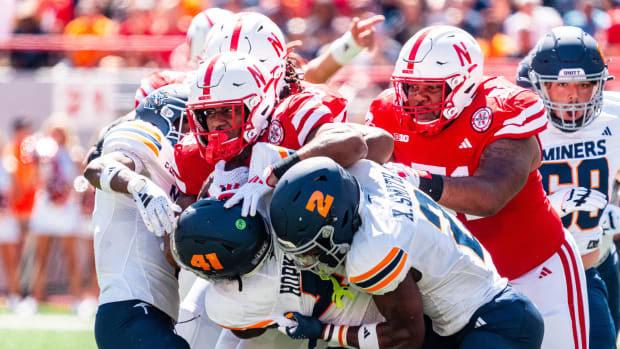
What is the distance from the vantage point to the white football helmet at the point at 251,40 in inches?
170

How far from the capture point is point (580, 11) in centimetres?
930

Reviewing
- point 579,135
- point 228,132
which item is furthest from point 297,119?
point 579,135

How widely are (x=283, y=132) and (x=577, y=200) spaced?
159 cm

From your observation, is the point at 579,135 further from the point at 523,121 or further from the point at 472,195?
the point at 472,195

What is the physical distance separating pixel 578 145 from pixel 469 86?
3.00 feet

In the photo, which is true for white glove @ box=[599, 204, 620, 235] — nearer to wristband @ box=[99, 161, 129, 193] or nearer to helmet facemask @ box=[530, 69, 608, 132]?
helmet facemask @ box=[530, 69, 608, 132]

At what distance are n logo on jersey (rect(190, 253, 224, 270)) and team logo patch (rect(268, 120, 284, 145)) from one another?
0.66 meters

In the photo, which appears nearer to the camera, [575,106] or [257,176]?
[257,176]

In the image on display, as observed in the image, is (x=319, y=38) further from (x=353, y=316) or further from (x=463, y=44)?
(x=353, y=316)

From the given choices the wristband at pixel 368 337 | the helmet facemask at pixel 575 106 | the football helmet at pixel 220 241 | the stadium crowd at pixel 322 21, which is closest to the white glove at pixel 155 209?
the football helmet at pixel 220 241

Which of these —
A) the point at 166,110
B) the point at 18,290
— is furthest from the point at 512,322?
the point at 18,290

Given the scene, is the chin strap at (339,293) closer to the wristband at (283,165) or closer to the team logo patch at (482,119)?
the wristband at (283,165)

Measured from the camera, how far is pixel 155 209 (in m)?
3.42

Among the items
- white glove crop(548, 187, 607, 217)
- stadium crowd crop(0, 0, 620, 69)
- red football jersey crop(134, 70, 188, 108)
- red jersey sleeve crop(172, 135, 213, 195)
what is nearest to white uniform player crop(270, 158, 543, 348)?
red jersey sleeve crop(172, 135, 213, 195)
